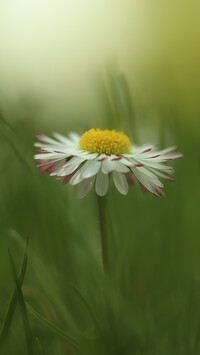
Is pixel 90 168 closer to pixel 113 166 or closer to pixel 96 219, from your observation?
pixel 113 166

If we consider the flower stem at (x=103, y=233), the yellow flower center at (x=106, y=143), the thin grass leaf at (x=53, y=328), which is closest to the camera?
the thin grass leaf at (x=53, y=328)

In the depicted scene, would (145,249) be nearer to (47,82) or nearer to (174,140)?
(174,140)

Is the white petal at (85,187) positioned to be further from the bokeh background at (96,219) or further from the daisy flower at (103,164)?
the bokeh background at (96,219)

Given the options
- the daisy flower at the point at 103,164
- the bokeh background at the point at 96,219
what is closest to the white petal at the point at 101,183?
the daisy flower at the point at 103,164

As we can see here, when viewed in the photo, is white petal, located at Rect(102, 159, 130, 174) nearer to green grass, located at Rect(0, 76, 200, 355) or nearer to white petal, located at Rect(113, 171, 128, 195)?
white petal, located at Rect(113, 171, 128, 195)

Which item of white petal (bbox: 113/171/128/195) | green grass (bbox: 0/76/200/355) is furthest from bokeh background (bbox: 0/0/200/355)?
white petal (bbox: 113/171/128/195)

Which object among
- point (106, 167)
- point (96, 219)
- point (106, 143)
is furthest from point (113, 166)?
point (96, 219)

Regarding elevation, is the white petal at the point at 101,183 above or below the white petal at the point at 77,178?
below

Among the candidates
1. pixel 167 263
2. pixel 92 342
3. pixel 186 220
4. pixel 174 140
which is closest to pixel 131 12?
pixel 174 140

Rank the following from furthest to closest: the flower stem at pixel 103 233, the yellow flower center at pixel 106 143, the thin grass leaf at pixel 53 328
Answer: the yellow flower center at pixel 106 143
the flower stem at pixel 103 233
the thin grass leaf at pixel 53 328
